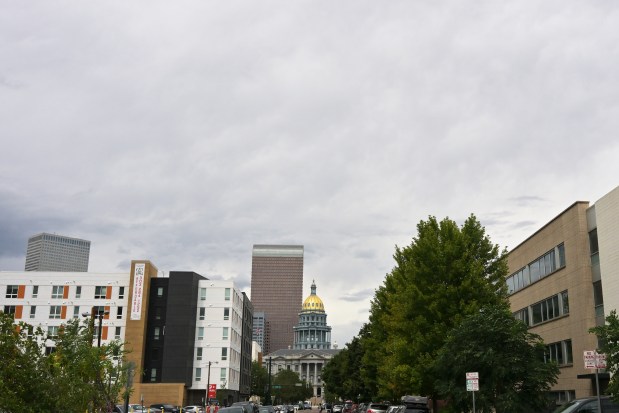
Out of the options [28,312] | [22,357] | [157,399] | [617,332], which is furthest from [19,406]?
[28,312]

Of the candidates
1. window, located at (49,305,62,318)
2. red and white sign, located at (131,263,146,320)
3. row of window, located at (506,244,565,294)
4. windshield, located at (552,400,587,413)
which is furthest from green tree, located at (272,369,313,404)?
windshield, located at (552,400,587,413)

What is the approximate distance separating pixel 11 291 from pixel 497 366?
90056mm

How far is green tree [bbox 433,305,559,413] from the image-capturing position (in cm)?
2664

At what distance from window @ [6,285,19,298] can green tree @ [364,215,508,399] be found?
77735 mm

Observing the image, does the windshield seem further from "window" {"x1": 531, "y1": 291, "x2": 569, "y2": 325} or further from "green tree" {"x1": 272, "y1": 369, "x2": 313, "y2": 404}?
"green tree" {"x1": 272, "y1": 369, "x2": 313, "y2": 404}

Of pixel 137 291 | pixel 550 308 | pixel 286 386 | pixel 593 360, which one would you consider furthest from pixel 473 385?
pixel 286 386

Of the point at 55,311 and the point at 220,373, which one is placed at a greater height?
the point at 55,311

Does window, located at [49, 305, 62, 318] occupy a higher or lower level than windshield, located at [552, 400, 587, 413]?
higher

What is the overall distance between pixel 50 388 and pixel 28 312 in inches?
3537

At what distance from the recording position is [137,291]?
9694 centimetres

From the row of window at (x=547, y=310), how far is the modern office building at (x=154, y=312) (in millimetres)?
57910

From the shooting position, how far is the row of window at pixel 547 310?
40.0 m

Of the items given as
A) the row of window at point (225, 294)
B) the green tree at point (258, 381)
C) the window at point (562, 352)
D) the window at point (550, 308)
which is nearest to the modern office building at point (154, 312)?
the row of window at point (225, 294)

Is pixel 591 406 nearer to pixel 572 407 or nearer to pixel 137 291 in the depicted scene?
pixel 572 407
